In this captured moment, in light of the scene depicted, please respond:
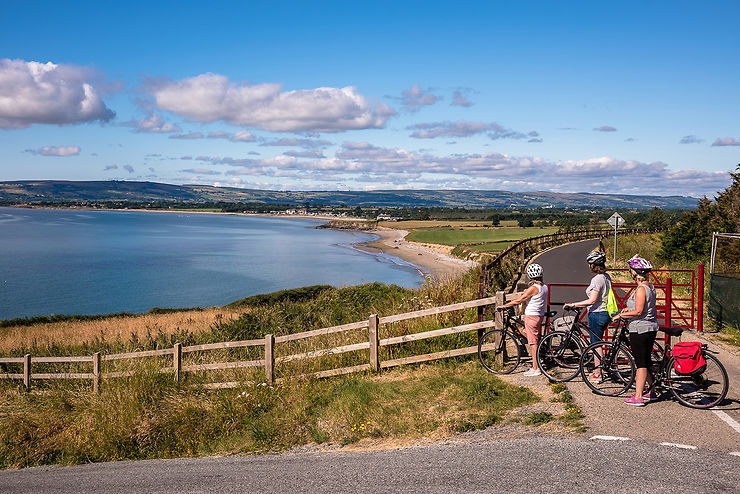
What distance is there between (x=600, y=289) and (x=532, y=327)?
129cm

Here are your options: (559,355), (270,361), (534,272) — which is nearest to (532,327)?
(559,355)

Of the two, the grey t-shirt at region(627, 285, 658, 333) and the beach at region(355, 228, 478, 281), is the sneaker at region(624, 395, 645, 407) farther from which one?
the beach at region(355, 228, 478, 281)

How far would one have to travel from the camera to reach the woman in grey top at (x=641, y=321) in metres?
7.15

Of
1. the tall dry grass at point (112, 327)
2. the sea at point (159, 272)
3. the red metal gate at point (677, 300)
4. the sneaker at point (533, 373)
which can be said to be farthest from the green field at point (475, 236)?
the sneaker at point (533, 373)

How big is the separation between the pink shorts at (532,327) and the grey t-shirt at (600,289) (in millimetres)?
884

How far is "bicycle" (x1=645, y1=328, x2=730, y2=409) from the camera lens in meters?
7.47

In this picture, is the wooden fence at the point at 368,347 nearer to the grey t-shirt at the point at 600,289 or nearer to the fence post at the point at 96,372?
the fence post at the point at 96,372

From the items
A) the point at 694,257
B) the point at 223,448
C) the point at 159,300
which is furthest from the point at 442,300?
the point at 159,300

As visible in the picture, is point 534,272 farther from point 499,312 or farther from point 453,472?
point 453,472

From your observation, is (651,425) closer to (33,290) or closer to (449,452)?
(449,452)

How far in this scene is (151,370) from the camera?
11234mm

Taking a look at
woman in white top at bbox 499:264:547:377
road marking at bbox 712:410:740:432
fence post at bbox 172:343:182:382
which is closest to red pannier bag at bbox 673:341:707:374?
road marking at bbox 712:410:740:432

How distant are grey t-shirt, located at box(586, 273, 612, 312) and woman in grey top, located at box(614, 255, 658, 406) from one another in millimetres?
746

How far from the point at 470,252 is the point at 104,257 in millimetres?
59104
